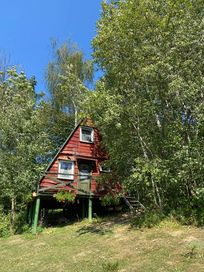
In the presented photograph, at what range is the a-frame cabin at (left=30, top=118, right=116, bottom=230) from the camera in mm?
23031

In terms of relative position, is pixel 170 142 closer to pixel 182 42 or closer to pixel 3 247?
pixel 182 42

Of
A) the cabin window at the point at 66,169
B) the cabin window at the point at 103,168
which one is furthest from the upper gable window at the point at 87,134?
the cabin window at the point at 66,169

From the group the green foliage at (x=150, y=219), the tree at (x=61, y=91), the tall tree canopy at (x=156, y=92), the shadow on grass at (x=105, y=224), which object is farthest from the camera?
the tree at (x=61, y=91)

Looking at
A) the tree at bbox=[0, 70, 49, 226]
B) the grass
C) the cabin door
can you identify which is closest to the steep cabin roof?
the cabin door

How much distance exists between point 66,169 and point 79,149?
1.88 m

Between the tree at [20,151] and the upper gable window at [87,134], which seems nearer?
the tree at [20,151]

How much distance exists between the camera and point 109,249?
15406mm

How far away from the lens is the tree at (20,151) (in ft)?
79.3

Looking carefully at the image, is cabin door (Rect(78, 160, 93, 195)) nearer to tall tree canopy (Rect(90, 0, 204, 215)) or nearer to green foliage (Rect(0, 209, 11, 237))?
tall tree canopy (Rect(90, 0, 204, 215))

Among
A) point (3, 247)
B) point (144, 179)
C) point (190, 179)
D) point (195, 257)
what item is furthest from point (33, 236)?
point (195, 257)

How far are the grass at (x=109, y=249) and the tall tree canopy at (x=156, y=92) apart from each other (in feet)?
7.95

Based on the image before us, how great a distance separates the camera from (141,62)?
19172 mm

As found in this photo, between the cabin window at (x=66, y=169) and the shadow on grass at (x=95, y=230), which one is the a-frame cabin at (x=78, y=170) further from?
the shadow on grass at (x=95, y=230)

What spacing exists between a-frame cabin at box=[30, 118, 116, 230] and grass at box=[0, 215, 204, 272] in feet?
9.61
